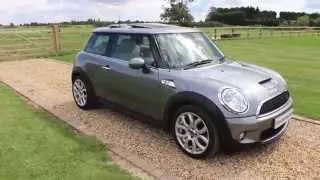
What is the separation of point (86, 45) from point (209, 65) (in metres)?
2.82

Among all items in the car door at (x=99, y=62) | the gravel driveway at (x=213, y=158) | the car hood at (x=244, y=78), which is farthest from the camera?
the car door at (x=99, y=62)

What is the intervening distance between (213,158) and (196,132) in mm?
404

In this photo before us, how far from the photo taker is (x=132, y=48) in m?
5.88

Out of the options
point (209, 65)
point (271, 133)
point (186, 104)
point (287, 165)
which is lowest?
point (287, 165)

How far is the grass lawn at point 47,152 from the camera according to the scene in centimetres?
454

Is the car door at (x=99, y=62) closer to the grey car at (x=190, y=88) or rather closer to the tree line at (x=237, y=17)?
the grey car at (x=190, y=88)

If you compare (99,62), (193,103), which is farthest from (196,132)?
(99,62)

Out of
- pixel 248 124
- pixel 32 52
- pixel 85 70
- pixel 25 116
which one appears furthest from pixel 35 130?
pixel 32 52

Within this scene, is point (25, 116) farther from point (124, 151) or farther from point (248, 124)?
point (248, 124)

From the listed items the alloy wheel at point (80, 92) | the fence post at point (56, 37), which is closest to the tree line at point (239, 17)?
the fence post at point (56, 37)

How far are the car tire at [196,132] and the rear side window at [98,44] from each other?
221cm

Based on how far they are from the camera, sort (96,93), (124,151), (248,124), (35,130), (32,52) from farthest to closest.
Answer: (32,52), (96,93), (35,130), (124,151), (248,124)

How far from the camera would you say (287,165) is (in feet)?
15.5

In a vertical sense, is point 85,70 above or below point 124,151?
above
